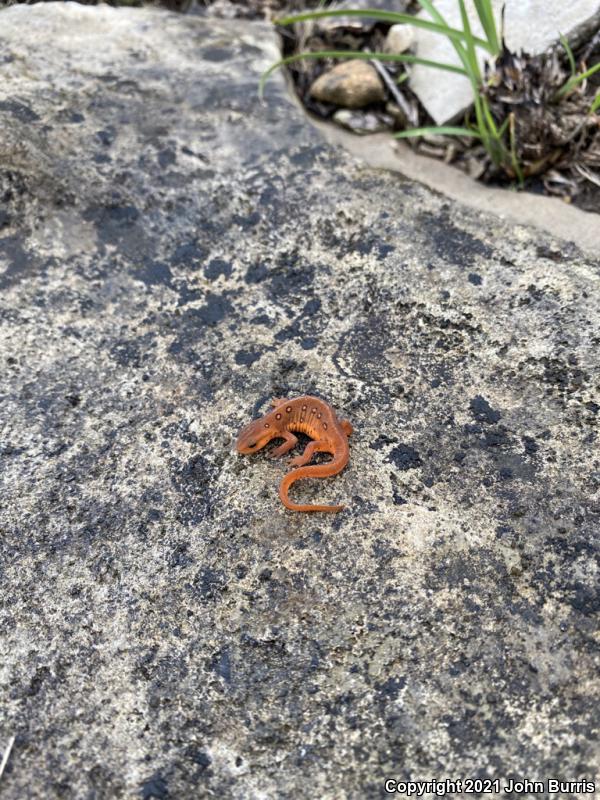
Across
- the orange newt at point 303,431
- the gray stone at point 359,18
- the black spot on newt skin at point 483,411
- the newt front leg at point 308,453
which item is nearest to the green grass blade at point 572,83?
the gray stone at point 359,18

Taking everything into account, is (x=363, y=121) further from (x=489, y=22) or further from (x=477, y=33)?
(x=489, y=22)

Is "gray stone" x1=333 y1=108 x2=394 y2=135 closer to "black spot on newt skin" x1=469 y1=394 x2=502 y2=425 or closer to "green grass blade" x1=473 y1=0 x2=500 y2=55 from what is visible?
"green grass blade" x1=473 y1=0 x2=500 y2=55

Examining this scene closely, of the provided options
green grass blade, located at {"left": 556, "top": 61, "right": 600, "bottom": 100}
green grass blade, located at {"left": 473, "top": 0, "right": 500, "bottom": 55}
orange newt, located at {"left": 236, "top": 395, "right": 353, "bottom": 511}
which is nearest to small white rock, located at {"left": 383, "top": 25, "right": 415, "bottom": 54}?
green grass blade, located at {"left": 473, "top": 0, "right": 500, "bottom": 55}

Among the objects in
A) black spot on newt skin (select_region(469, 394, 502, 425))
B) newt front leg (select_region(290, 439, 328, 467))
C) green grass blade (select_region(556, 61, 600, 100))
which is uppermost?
green grass blade (select_region(556, 61, 600, 100))

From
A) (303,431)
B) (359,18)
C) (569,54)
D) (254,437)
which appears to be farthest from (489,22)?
(254,437)

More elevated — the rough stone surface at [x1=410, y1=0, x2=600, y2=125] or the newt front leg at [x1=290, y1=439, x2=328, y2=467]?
the rough stone surface at [x1=410, y1=0, x2=600, y2=125]

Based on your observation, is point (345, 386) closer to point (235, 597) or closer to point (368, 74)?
point (235, 597)

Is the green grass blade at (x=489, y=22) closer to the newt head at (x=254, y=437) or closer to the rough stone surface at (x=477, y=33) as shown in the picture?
the rough stone surface at (x=477, y=33)
